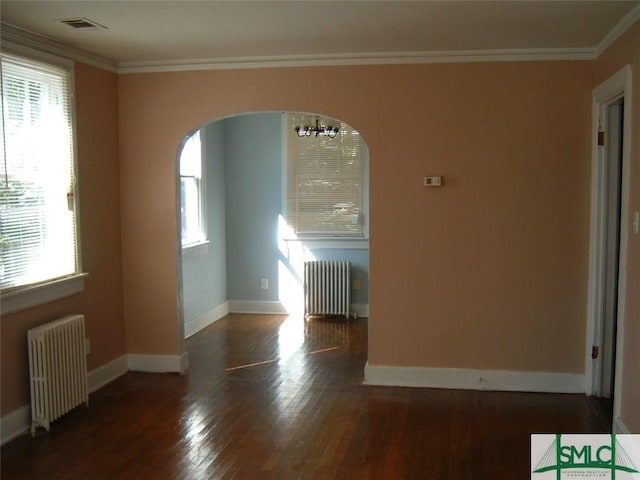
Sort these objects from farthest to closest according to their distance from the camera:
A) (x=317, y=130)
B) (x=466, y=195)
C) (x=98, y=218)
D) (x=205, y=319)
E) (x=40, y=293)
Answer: (x=317, y=130)
(x=205, y=319)
(x=98, y=218)
(x=466, y=195)
(x=40, y=293)

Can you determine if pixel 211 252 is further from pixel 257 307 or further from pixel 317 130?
pixel 317 130

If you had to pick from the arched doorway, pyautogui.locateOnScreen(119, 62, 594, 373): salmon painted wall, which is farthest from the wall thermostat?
the arched doorway

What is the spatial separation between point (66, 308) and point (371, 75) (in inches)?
109

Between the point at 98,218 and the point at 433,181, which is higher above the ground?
the point at 433,181

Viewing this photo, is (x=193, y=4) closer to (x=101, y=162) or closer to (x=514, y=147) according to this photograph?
(x=101, y=162)

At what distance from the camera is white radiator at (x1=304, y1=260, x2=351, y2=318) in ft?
23.9

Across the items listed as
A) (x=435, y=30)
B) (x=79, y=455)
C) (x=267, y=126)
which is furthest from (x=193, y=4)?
(x=267, y=126)

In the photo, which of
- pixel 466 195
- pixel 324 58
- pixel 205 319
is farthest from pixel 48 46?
pixel 205 319

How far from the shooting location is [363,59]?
4.81 metres

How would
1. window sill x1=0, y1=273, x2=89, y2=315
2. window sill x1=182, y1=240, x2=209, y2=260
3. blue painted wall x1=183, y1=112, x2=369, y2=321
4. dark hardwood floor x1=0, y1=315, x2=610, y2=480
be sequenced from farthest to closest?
blue painted wall x1=183, y1=112, x2=369, y2=321, window sill x1=182, y1=240, x2=209, y2=260, window sill x1=0, y1=273, x2=89, y2=315, dark hardwood floor x1=0, y1=315, x2=610, y2=480

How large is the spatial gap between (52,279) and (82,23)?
1.67 meters

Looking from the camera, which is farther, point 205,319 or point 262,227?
point 262,227

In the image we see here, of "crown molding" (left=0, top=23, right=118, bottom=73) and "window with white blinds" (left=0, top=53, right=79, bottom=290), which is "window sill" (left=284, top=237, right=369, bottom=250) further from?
"window with white blinds" (left=0, top=53, right=79, bottom=290)

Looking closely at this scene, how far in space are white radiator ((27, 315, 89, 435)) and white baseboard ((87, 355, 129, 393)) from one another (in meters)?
0.34
